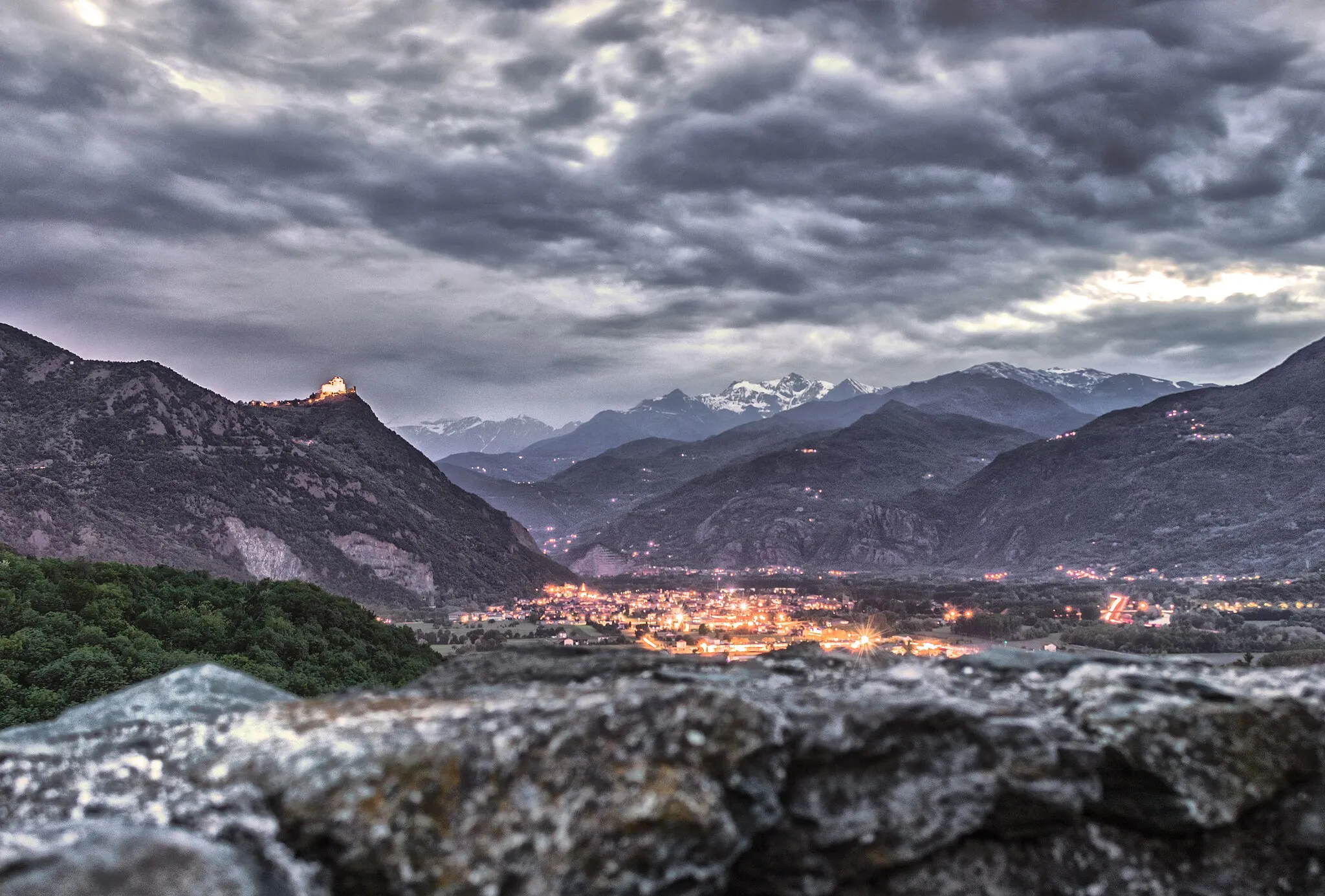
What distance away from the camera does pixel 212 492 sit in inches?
4929

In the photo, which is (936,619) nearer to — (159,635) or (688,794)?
(159,635)

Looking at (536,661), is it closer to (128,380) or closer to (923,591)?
(128,380)

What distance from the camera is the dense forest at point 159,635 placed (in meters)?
22.1

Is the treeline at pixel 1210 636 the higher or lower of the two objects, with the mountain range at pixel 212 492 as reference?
lower

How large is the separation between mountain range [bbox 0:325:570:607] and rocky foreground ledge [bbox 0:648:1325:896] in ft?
329

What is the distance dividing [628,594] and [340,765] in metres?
185

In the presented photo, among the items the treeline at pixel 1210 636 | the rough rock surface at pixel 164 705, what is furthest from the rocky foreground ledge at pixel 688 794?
the treeline at pixel 1210 636

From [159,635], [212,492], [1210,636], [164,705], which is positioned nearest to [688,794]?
[164,705]

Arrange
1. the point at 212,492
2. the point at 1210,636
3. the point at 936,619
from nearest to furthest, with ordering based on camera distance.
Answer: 1. the point at 1210,636
2. the point at 212,492
3. the point at 936,619

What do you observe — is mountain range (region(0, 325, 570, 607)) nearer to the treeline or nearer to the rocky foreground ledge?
the treeline

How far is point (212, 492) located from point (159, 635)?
10897cm

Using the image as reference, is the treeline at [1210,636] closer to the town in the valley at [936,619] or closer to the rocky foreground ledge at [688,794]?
the town in the valley at [936,619]

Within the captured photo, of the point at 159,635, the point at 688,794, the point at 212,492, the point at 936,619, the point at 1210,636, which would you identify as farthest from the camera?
the point at 936,619

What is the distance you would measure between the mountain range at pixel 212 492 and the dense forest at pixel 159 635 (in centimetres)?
6773
